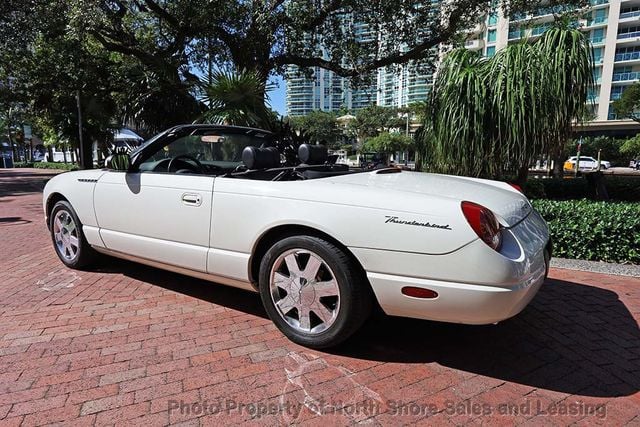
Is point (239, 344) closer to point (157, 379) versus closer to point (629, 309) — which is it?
point (157, 379)

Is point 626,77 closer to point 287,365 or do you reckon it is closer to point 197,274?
point 197,274

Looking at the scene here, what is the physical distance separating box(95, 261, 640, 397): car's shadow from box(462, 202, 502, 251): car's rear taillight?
840 mm

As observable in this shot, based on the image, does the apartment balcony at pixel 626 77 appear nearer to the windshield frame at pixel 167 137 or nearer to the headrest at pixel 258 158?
the windshield frame at pixel 167 137

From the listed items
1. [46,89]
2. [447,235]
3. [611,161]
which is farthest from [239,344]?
[611,161]

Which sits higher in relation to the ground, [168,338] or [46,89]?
[46,89]

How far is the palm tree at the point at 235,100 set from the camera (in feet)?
25.1

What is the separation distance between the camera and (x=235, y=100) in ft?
25.8

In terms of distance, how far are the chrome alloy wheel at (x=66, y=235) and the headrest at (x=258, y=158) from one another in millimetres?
2182

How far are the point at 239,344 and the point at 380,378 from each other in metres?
0.98

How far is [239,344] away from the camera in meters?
2.87

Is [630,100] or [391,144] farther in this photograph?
[391,144]

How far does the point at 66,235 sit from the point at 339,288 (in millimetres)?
3350

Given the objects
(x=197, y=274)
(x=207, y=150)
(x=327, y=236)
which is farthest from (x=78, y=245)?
(x=327, y=236)

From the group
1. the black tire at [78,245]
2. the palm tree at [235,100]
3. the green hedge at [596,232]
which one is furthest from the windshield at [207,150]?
the green hedge at [596,232]
